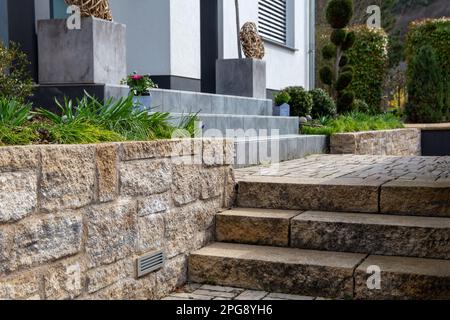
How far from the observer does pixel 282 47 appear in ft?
36.5

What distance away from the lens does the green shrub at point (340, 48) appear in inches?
482

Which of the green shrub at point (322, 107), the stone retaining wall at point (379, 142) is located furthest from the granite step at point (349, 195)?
the green shrub at point (322, 107)

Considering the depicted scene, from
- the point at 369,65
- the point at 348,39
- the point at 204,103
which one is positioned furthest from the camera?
the point at 369,65

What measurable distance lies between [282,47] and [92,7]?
6.95 meters

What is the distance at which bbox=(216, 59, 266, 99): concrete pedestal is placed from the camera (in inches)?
315

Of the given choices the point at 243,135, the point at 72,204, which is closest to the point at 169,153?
the point at 72,204

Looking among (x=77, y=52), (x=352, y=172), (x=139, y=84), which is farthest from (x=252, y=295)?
(x=139, y=84)

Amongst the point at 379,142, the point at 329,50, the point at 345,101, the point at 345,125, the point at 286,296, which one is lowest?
the point at 286,296

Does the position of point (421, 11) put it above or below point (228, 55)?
above

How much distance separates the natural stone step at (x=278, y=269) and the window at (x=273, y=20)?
24.1ft

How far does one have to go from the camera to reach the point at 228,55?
28.7 ft

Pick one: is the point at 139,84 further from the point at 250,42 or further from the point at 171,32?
the point at 250,42
